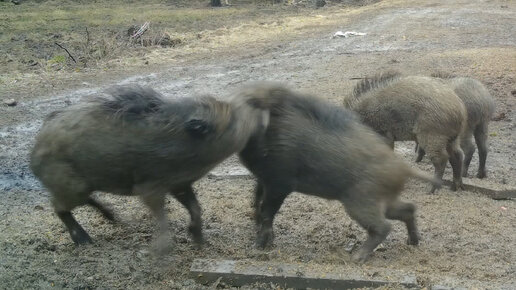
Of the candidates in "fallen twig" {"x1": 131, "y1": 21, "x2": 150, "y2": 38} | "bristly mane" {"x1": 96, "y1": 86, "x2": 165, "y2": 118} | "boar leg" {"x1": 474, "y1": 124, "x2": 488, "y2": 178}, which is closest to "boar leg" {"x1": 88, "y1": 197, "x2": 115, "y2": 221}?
"bristly mane" {"x1": 96, "y1": 86, "x2": 165, "y2": 118}

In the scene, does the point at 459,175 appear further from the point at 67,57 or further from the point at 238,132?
the point at 67,57

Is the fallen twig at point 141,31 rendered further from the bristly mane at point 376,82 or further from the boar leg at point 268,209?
the boar leg at point 268,209

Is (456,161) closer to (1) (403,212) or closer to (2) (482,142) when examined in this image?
(2) (482,142)

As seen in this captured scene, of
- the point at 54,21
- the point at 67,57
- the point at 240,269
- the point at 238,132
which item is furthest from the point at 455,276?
the point at 54,21

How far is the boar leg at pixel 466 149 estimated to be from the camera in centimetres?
678

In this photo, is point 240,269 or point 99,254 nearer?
point 240,269

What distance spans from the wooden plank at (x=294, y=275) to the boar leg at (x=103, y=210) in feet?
3.50

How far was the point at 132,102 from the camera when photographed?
450 centimetres

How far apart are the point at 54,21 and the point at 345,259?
1409 cm

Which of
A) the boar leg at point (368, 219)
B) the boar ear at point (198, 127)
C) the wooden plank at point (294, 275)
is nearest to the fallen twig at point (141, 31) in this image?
the boar ear at point (198, 127)

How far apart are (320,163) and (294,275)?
32.9 inches

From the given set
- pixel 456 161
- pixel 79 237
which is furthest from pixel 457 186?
pixel 79 237

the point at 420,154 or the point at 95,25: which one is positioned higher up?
the point at 420,154

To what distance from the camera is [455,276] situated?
428cm
